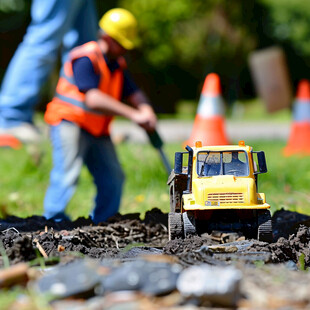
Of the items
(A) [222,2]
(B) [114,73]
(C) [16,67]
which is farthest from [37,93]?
(A) [222,2]

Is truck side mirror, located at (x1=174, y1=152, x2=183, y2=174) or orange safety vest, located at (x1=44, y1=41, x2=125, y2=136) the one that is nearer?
truck side mirror, located at (x1=174, y1=152, x2=183, y2=174)

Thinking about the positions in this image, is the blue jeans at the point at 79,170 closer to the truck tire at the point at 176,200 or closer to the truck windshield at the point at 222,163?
the truck tire at the point at 176,200

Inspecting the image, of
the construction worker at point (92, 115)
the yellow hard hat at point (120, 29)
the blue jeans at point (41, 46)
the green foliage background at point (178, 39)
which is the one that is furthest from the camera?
the green foliage background at point (178, 39)

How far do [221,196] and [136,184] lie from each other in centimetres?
358

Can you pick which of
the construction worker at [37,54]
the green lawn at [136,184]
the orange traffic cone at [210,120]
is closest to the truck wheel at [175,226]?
the green lawn at [136,184]

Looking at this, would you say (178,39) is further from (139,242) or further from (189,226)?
(189,226)

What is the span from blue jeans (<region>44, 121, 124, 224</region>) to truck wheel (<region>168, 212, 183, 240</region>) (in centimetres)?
157

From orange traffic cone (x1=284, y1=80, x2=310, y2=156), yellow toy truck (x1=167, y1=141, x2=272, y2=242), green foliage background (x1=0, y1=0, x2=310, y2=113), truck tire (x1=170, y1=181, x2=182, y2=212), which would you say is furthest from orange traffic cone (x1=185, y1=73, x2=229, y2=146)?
green foliage background (x1=0, y1=0, x2=310, y2=113)

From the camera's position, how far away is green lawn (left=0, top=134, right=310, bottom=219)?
6.73 meters

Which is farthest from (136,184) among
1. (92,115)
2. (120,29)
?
(120,29)

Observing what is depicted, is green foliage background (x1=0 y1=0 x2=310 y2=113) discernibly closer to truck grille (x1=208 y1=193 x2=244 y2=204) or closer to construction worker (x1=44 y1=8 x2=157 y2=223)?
construction worker (x1=44 y1=8 x2=157 y2=223)

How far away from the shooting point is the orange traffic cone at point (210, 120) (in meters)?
7.71

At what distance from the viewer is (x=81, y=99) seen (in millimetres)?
5816

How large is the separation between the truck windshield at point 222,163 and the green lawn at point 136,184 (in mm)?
1814
